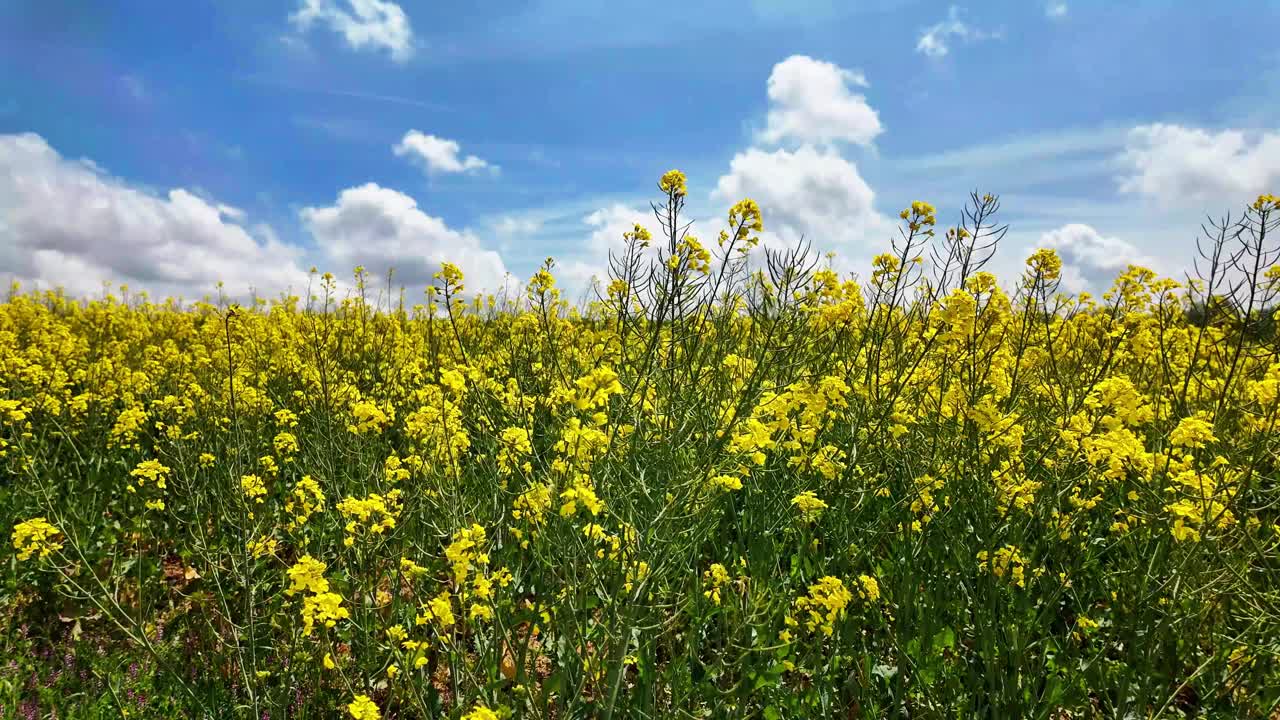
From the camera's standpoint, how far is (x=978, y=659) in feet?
9.64

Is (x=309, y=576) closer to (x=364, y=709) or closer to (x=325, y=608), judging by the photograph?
(x=325, y=608)

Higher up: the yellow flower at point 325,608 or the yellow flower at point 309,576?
the yellow flower at point 309,576

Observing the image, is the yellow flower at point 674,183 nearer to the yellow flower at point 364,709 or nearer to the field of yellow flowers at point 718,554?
the field of yellow flowers at point 718,554

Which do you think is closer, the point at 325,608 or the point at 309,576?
the point at 325,608

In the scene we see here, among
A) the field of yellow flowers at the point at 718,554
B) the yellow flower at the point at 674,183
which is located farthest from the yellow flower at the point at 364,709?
the yellow flower at the point at 674,183

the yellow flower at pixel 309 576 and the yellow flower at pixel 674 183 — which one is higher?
the yellow flower at pixel 674 183

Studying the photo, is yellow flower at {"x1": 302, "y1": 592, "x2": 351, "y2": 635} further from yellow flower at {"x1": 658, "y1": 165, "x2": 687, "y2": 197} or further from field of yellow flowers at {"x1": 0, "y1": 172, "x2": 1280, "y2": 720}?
yellow flower at {"x1": 658, "y1": 165, "x2": 687, "y2": 197}

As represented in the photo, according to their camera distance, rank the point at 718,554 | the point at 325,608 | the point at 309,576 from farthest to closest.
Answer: the point at 718,554 → the point at 309,576 → the point at 325,608

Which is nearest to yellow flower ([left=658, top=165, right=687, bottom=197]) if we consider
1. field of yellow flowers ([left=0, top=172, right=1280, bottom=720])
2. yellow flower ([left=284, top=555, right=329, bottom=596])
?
field of yellow flowers ([left=0, top=172, right=1280, bottom=720])

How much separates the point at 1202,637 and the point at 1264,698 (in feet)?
0.98

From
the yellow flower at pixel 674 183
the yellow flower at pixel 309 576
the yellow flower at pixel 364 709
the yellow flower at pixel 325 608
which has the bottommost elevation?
the yellow flower at pixel 364 709

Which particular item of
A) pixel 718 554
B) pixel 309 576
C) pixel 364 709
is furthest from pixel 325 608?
pixel 718 554

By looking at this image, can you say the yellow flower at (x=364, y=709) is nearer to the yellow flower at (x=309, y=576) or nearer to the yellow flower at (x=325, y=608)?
the yellow flower at (x=325, y=608)

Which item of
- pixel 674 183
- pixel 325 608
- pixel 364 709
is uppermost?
pixel 674 183
